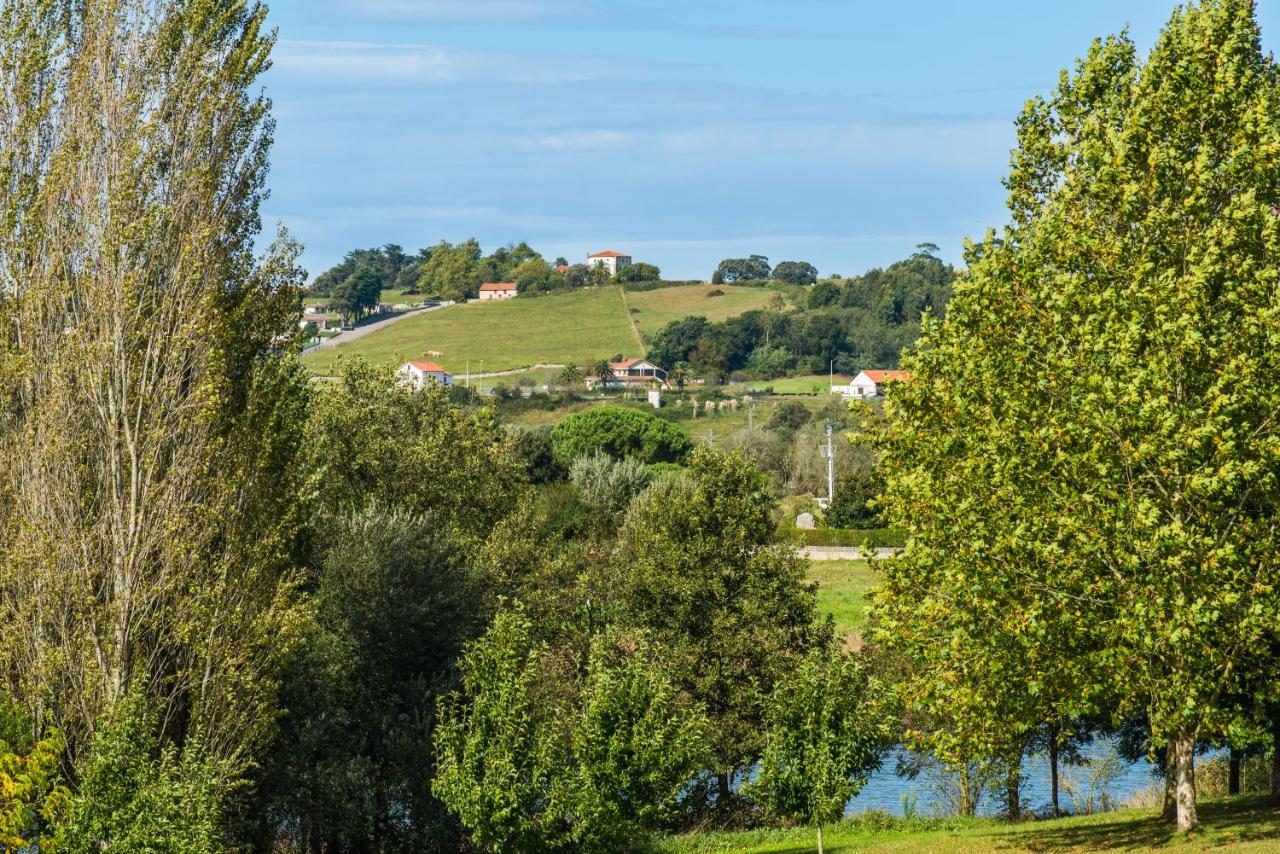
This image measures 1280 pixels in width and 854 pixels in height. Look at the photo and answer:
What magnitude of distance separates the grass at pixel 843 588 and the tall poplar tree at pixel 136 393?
39.1 m

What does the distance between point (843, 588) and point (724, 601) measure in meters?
37.3

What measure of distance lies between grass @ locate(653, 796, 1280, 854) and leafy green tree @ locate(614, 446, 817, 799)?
175 inches

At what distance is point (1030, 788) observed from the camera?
44750 millimetres

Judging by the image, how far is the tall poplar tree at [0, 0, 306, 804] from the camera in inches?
1088

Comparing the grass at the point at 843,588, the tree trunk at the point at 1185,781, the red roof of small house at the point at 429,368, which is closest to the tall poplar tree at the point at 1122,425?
the tree trunk at the point at 1185,781

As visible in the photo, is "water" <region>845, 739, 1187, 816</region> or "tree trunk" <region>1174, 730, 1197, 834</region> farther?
"water" <region>845, 739, 1187, 816</region>

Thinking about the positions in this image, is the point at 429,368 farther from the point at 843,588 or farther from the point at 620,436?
the point at 843,588

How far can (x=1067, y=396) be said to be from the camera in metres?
23.7

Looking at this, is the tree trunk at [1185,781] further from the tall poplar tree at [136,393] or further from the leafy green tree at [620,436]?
the leafy green tree at [620,436]

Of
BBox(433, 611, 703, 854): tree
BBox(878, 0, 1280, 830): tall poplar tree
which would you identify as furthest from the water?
BBox(878, 0, 1280, 830): tall poplar tree

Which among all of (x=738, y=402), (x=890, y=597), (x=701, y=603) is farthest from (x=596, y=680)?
(x=738, y=402)

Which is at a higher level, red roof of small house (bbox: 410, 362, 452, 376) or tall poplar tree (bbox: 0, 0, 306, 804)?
red roof of small house (bbox: 410, 362, 452, 376)

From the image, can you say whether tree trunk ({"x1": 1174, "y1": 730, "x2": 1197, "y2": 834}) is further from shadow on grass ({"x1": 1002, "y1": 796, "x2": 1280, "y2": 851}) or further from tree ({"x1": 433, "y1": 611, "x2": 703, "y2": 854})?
tree ({"x1": 433, "y1": 611, "x2": 703, "y2": 854})

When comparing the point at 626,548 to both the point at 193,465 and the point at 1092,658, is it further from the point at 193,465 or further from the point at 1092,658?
the point at 1092,658
